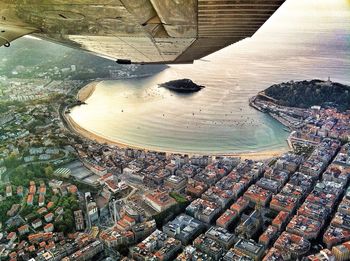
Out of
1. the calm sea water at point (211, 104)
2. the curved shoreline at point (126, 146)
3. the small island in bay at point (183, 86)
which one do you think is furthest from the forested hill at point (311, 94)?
the curved shoreline at point (126, 146)

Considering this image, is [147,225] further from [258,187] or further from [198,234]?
[258,187]

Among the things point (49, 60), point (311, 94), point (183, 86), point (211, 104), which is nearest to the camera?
point (311, 94)

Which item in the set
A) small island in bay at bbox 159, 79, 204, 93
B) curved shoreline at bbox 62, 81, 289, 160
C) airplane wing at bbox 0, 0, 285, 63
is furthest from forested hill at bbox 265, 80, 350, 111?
airplane wing at bbox 0, 0, 285, 63

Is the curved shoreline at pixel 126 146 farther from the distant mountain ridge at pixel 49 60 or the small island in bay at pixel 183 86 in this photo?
the distant mountain ridge at pixel 49 60

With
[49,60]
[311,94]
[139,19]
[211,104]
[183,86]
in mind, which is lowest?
[211,104]

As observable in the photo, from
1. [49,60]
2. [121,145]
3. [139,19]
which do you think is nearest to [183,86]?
[121,145]

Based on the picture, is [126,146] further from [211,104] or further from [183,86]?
[183,86]

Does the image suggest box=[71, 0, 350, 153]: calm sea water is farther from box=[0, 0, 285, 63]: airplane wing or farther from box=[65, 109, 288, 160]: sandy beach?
box=[0, 0, 285, 63]: airplane wing
